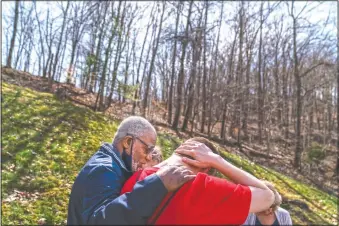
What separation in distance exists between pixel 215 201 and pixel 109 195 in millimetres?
500

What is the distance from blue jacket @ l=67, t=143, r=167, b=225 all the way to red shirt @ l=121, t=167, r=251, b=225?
6 centimetres

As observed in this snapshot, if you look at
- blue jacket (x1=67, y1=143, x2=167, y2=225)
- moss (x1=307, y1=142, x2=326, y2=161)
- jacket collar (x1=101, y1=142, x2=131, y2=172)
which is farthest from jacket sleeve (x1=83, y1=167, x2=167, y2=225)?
moss (x1=307, y1=142, x2=326, y2=161)

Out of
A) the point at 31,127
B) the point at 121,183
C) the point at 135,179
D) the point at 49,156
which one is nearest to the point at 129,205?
the point at 135,179

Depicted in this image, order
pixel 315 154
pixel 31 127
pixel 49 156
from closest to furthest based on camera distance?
pixel 49 156
pixel 31 127
pixel 315 154

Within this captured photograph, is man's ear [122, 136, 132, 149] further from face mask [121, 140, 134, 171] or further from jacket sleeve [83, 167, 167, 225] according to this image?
jacket sleeve [83, 167, 167, 225]

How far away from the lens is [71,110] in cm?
1330

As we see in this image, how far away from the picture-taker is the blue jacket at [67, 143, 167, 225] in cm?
150

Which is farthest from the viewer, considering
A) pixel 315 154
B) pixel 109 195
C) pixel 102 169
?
pixel 315 154

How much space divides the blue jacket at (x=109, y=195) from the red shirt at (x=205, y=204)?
0.06 m

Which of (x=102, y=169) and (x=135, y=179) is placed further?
(x=102, y=169)

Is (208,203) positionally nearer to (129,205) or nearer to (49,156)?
(129,205)

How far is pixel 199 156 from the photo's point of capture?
5.75 ft

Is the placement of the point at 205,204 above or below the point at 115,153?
below

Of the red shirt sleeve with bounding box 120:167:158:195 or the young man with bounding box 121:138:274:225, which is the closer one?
the young man with bounding box 121:138:274:225
